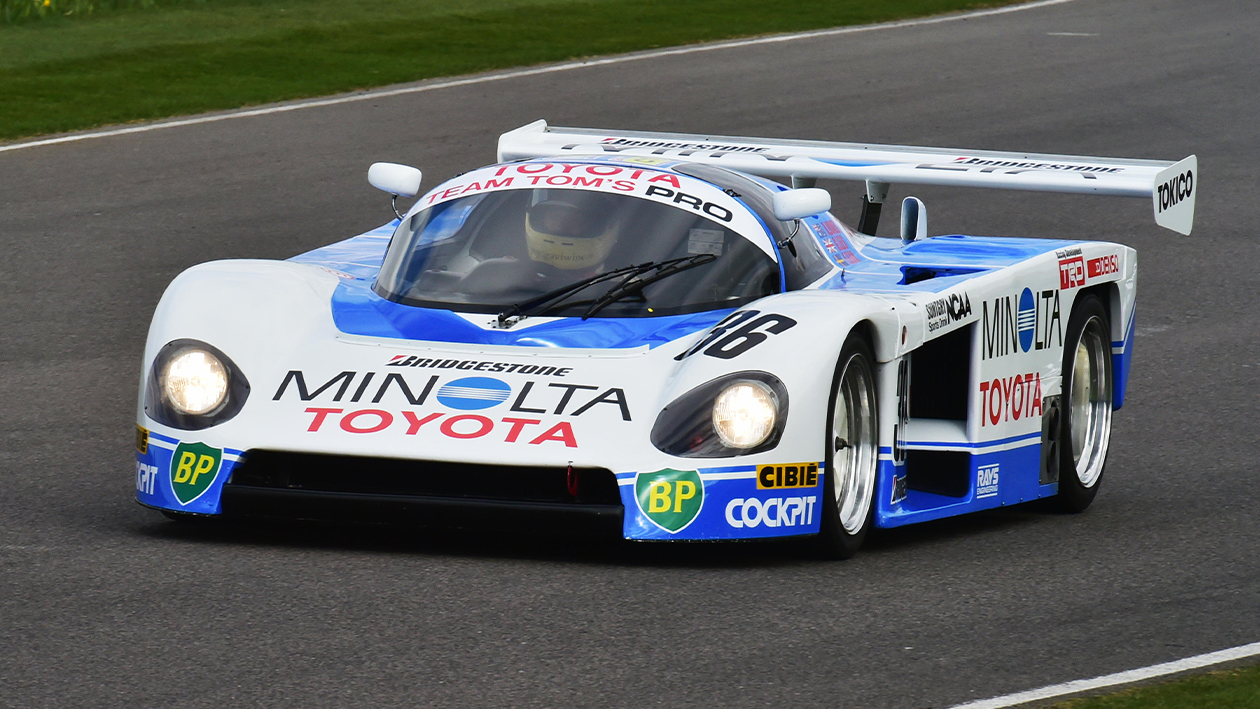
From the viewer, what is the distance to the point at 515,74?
59.3 feet

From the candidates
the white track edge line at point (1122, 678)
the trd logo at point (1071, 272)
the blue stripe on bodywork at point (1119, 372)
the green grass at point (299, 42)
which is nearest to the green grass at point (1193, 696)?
the white track edge line at point (1122, 678)

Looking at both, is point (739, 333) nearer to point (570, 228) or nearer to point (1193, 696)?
point (570, 228)

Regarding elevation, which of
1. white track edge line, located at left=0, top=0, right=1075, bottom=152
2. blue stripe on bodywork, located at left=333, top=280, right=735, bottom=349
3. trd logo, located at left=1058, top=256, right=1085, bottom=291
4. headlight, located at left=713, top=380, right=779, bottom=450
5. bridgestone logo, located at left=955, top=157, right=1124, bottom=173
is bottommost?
white track edge line, located at left=0, top=0, right=1075, bottom=152

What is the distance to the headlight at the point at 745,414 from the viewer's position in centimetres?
591

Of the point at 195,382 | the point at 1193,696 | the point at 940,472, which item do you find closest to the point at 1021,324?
the point at 940,472

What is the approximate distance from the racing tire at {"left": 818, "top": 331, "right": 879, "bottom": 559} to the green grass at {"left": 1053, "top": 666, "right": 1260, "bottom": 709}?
136cm

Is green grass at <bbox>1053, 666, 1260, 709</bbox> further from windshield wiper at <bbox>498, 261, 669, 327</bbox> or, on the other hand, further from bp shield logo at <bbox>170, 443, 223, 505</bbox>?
bp shield logo at <bbox>170, 443, 223, 505</bbox>

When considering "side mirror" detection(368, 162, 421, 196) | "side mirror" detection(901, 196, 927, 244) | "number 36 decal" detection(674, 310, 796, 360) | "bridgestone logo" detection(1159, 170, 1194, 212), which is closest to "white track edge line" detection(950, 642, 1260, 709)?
"number 36 decal" detection(674, 310, 796, 360)

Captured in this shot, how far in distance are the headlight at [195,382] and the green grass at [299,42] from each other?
922 centimetres

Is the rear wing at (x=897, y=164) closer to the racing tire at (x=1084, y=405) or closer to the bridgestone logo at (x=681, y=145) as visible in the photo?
the bridgestone logo at (x=681, y=145)

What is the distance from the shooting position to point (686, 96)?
57.0 feet

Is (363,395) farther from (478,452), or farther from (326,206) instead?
(326,206)

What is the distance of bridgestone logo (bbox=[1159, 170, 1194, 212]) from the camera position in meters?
7.83

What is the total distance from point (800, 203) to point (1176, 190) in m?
1.74
